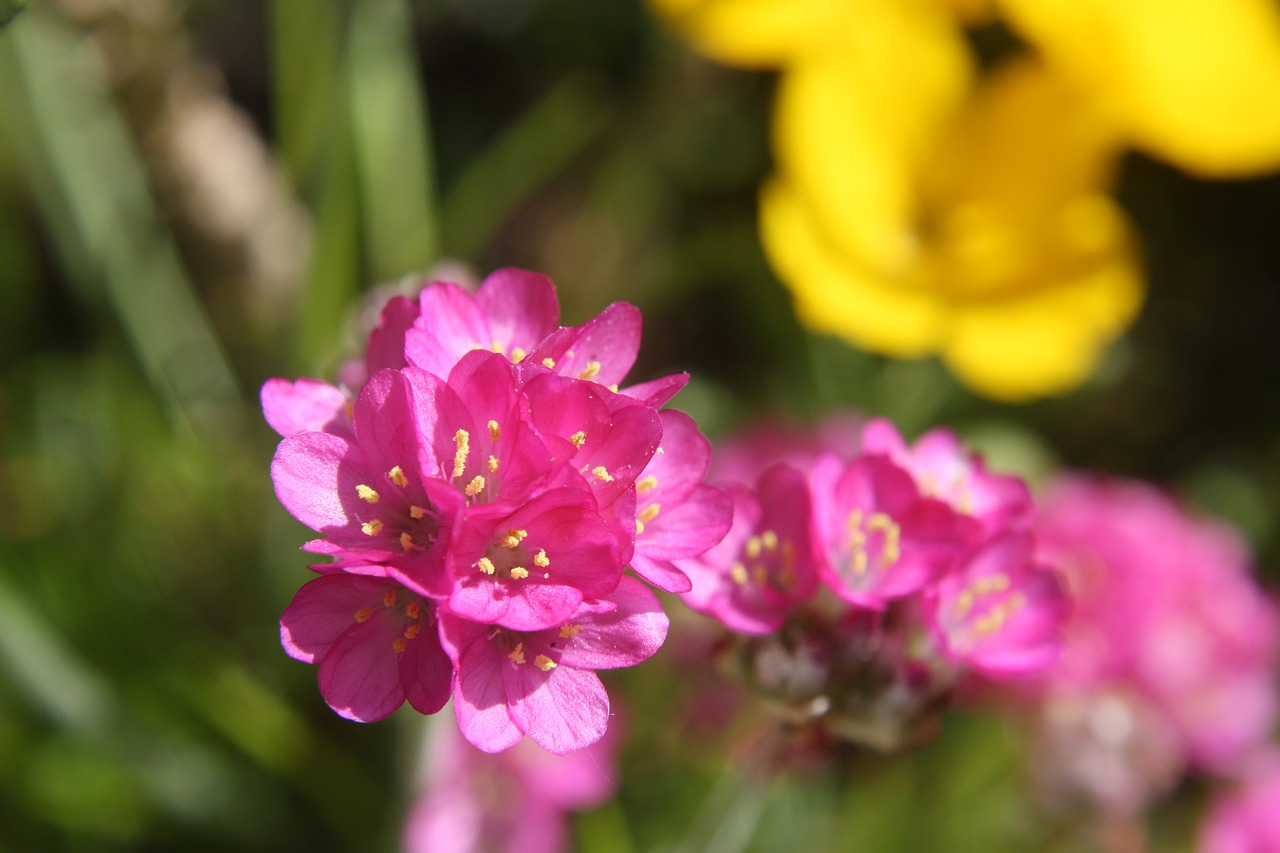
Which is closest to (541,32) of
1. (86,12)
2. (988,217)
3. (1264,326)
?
(988,217)

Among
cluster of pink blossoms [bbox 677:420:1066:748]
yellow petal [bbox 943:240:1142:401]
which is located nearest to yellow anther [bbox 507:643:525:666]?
cluster of pink blossoms [bbox 677:420:1066:748]

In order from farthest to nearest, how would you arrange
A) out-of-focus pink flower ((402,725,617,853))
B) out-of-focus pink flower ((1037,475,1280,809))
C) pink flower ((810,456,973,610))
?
out-of-focus pink flower ((1037,475,1280,809)) < out-of-focus pink flower ((402,725,617,853)) < pink flower ((810,456,973,610))

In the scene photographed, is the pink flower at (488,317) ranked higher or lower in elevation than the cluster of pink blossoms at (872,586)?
higher

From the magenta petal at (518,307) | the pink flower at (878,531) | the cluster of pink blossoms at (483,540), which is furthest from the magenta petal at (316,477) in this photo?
the pink flower at (878,531)

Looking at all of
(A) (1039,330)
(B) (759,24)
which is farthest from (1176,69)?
(B) (759,24)

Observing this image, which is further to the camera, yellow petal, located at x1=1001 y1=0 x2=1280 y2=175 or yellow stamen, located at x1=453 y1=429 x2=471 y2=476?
yellow petal, located at x1=1001 y1=0 x2=1280 y2=175

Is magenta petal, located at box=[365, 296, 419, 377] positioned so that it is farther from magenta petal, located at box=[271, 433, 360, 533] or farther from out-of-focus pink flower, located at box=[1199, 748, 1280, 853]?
out-of-focus pink flower, located at box=[1199, 748, 1280, 853]

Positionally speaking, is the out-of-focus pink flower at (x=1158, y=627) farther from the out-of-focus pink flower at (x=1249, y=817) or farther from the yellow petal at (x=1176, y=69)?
the yellow petal at (x=1176, y=69)
